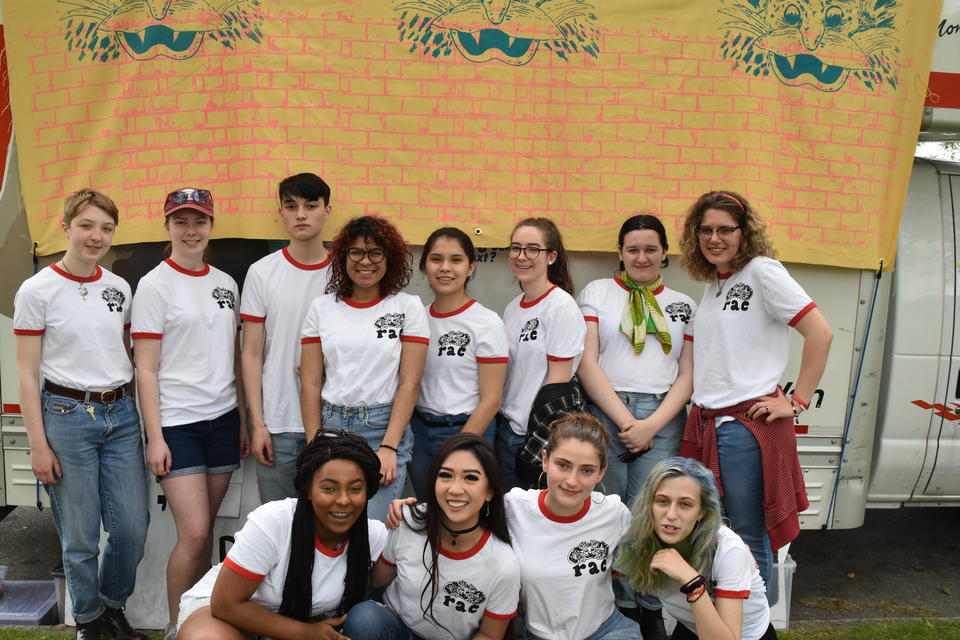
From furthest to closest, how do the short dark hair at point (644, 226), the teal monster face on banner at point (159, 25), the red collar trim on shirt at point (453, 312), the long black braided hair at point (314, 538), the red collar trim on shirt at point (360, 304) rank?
1. the teal monster face on banner at point (159, 25)
2. the short dark hair at point (644, 226)
3. the red collar trim on shirt at point (453, 312)
4. the red collar trim on shirt at point (360, 304)
5. the long black braided hair at point (314, 538)

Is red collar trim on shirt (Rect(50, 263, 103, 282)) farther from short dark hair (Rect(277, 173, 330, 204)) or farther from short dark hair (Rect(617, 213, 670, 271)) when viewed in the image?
short dark hair (Rect(617, 213, 670, 271))

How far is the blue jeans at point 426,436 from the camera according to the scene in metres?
3.22

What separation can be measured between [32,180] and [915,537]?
607 centimetres

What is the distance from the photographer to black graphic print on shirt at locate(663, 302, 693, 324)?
3.38 meters

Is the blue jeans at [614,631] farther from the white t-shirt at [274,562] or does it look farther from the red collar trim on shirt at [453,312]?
the red collar trim on shirt at [453,312]

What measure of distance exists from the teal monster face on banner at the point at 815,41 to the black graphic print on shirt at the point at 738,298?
1.27 meters

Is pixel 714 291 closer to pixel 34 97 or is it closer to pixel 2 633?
pixel 34 97

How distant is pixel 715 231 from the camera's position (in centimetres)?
301

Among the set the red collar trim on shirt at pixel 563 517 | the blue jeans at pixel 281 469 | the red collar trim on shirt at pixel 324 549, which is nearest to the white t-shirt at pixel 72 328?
the blue jeans at pixel 281 469

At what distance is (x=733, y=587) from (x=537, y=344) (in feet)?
4.02

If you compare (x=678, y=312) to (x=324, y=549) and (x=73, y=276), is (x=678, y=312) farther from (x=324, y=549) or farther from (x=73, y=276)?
(x=73, y=276)

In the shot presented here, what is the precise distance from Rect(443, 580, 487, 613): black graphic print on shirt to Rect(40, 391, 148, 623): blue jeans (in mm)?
1480

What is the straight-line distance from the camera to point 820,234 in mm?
3734

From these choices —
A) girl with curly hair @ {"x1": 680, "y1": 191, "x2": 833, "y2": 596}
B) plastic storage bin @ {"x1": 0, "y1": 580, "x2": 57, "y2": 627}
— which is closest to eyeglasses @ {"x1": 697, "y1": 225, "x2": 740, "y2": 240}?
girl with curly hair @ {"x1": 680, "y1": 191, "x2": 833, "y2": 596}
